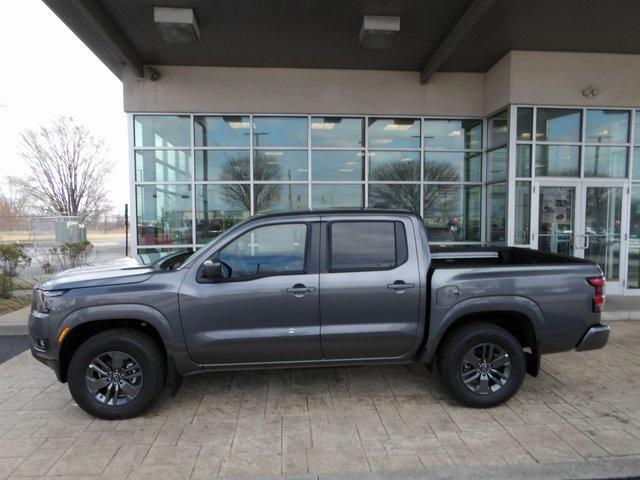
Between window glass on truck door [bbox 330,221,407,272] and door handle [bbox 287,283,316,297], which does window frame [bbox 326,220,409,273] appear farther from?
door handle [bbox 287,283,316,297]

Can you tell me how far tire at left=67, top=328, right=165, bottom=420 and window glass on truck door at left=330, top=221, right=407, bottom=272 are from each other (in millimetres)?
1838

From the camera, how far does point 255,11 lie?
718 cm

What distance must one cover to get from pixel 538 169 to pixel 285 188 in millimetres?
5361

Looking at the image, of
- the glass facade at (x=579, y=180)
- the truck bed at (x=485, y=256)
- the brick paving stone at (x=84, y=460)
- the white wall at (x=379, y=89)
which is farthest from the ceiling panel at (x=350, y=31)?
the brick paving stone at (x=84, y=460)

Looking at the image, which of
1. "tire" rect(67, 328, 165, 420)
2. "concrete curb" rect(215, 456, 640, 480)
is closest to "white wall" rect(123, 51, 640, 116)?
"tire" rect(67, 328, 165, 420)

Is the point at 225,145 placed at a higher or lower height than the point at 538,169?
higher

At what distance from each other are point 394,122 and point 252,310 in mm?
7412

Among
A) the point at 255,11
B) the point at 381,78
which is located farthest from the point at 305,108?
the point at 255,11

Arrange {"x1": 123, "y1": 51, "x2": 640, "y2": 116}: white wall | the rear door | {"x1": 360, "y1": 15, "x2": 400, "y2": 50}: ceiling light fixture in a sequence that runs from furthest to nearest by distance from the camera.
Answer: {"x1": 123, "y1": 51, "x2": 640, "y2": 116}: white wall, {"x1": 360, "y1": 15, "x2": 400, "y2": 50}: ceiling light fixture, the rear door

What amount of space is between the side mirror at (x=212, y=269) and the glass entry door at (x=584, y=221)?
731 cm

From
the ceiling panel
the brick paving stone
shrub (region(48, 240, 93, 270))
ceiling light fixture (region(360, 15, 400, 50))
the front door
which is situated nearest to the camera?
the brick paving stone

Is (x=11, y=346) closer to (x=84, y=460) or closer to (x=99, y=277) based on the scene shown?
(x=99, y=277)

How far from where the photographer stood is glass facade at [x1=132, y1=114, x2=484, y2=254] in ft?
32.1

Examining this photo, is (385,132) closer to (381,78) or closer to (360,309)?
(381,78)
